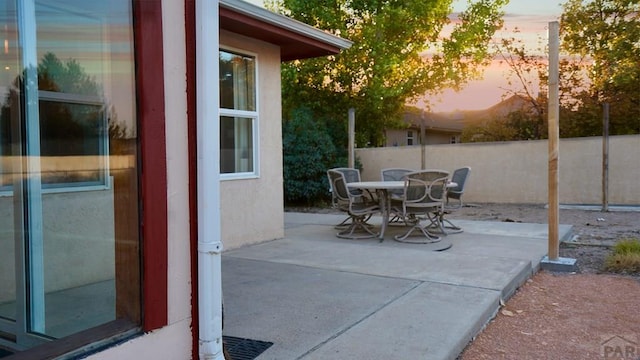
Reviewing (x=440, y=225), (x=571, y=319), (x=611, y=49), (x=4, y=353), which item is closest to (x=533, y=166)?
(x=611, y=49)

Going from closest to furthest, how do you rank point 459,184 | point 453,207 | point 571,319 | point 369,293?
point 571,319, point 369,293, point 453,207, point 459,184

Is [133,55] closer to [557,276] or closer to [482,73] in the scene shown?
[557,276]

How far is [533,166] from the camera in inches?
484

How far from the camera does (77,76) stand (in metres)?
2.38

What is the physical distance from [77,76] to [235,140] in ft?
12.2

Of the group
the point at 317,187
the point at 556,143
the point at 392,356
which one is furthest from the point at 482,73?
the point at 392,356

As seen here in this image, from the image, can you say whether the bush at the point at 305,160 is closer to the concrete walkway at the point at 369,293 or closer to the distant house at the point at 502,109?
the concrete walkway at the point at 369,293

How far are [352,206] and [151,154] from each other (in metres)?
5.06

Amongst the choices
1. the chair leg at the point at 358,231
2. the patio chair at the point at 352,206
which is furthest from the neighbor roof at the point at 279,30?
the chair leg at the point at 358,231

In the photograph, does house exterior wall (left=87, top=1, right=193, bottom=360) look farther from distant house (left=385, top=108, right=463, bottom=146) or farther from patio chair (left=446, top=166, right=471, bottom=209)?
distant house (left=385, top=108, right=463, bottom=146)

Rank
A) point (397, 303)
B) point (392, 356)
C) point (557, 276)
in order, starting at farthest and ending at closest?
point (557, 276) → point (397, 303) → point (392, 356)

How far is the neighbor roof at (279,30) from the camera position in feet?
16.7

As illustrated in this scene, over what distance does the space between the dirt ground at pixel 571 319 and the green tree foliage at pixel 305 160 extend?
7097mm

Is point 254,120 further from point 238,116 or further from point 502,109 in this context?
point 502,109
